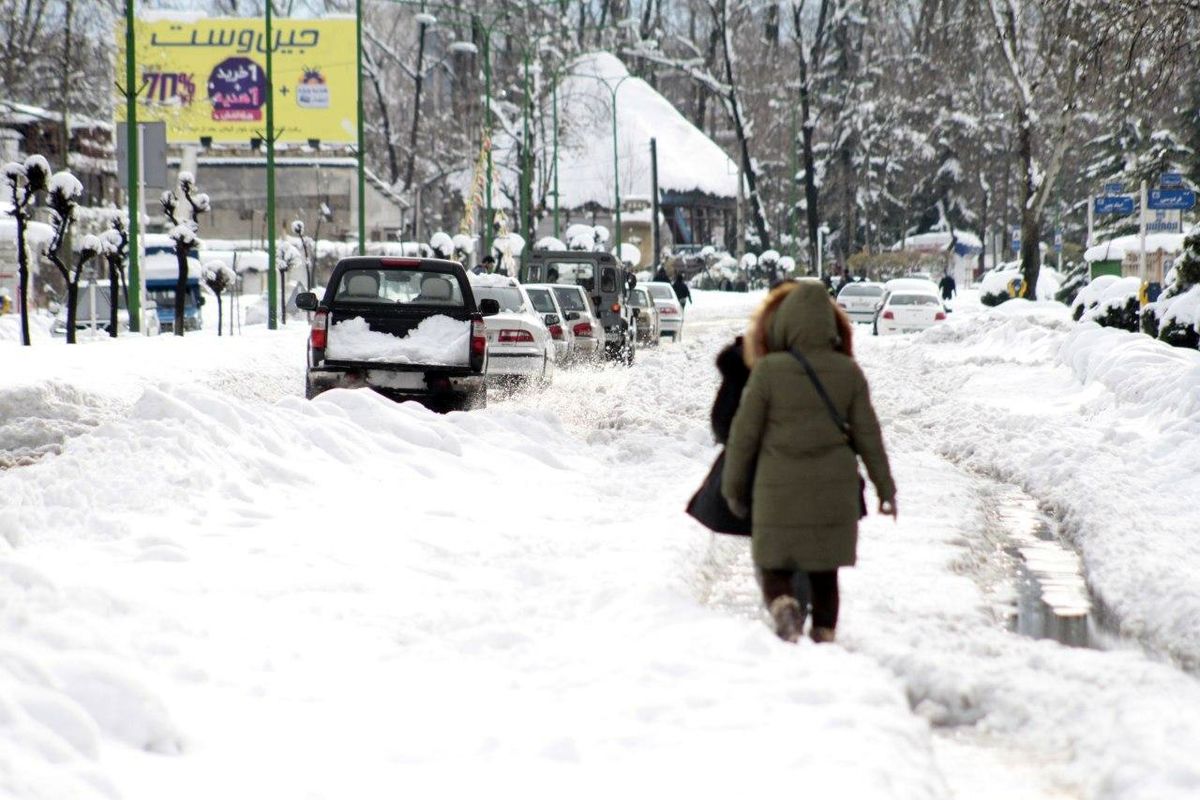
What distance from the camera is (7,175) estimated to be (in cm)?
2611

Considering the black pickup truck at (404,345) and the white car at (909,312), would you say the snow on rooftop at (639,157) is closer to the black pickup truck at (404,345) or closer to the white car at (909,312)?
the white car at (909,312)

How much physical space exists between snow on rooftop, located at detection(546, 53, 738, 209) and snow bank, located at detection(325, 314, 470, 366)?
228 ft

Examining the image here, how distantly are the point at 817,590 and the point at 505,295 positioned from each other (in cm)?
1720

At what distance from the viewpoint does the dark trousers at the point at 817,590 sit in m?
6.80

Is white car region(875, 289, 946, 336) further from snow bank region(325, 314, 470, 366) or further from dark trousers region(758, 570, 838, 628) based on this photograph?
dark trousers region(758, 570, 838, 628)

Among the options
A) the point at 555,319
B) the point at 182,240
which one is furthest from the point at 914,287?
the point at 182,240

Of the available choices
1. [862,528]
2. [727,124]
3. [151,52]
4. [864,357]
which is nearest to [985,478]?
[862,528]

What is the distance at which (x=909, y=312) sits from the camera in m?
42.4

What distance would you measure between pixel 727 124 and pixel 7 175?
294 feet

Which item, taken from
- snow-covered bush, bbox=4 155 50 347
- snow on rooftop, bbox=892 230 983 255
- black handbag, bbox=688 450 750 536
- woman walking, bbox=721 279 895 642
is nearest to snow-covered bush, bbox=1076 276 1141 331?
snow-covered bush, bbox=4 155 50 347

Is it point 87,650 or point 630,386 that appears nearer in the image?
point 87,650

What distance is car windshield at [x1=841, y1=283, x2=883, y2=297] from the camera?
167 ft

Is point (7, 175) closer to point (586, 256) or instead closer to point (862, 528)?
point (586, 256)

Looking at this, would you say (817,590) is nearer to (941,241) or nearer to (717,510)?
(717,510)
